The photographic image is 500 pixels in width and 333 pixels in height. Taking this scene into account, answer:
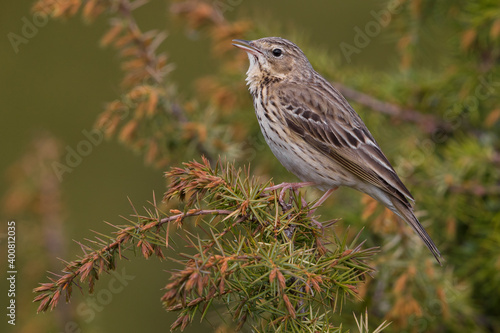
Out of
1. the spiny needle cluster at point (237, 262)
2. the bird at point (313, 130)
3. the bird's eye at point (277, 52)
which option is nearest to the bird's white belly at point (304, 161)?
the bird at point (313, 130)

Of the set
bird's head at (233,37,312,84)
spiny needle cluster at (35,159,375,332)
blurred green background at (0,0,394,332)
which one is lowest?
blurred green background at (0,0,394,332)

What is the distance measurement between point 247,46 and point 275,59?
0.33m

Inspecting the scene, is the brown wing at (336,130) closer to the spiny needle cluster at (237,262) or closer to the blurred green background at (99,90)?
the blurred green background at (99,90)

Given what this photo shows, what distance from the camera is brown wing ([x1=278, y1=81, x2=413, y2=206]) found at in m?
4.78

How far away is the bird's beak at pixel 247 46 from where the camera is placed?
5.07 metres

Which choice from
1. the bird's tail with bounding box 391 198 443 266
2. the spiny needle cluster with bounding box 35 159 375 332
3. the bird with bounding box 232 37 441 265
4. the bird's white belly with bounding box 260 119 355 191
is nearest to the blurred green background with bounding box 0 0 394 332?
the bird with bounding box 232 37 441 265

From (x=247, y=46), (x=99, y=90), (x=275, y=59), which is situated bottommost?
(x=99, y=90)

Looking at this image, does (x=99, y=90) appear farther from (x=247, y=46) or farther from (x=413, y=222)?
(x=413, y=222)

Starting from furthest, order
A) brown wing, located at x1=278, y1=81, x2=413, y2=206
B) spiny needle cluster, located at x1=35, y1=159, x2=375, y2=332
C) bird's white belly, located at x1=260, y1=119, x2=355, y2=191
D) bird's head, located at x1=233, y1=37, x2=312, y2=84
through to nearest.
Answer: bird's head, located at x1=233, y1=37, x2=312, y2=84 < brown wing, located at x1=278, y1=81, x2=413, y2=206 < bird's white belly, located at x1=260, y1=119, x2=355, y2=191 < spiny needle cluster, located at x1=35, y1=159, x2=375, y2=332

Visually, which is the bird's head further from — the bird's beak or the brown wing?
the brown wing

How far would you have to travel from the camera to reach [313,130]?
194 inches

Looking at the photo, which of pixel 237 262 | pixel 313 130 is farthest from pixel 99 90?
pixel 237 262

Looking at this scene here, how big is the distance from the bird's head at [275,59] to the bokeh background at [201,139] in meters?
0.10

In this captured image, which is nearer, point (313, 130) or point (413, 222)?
point (413, 222)
